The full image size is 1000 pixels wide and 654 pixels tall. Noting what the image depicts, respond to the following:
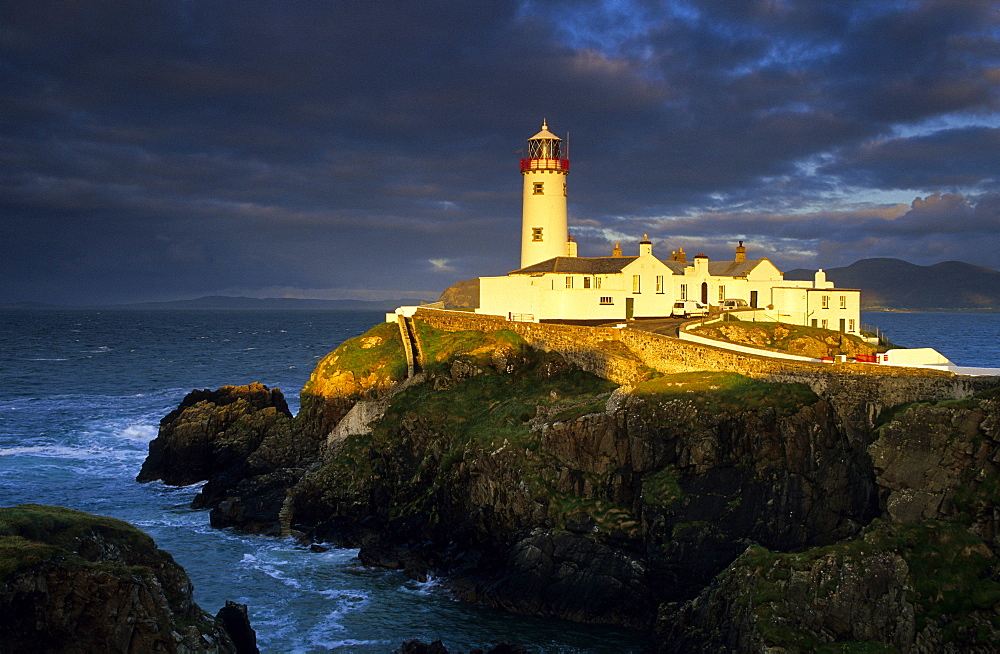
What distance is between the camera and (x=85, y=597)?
64.1 feet

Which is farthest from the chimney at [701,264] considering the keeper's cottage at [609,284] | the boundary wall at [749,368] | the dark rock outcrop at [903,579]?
the dark rock outcrop at [903,579]

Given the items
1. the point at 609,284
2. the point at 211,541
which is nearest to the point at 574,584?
the point at 211,541

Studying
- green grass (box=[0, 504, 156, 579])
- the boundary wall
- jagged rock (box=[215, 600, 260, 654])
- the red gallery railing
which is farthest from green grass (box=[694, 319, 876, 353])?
green grass (box=[0, 504, 156, 579])

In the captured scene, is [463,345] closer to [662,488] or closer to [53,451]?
[662,488]

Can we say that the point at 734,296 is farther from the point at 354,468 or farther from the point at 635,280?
the point at 354,468

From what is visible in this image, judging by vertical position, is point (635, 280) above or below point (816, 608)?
above

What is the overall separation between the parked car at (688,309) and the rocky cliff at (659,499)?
15429mm

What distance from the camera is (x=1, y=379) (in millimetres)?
94312

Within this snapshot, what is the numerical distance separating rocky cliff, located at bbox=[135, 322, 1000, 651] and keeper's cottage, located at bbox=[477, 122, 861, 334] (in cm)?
1078

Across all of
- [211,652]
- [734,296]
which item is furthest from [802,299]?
[211,652]

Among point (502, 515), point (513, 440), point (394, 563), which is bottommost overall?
point (394, 563)

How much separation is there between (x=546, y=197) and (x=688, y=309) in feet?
47.8

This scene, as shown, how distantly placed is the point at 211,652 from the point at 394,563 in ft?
48.7

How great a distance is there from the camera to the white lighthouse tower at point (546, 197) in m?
65.5
